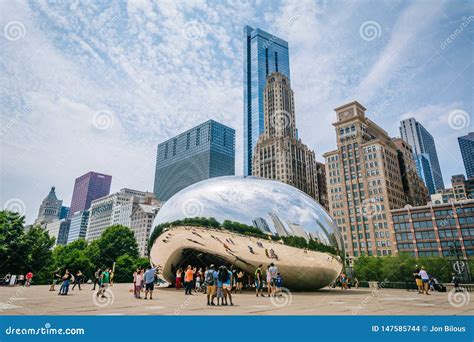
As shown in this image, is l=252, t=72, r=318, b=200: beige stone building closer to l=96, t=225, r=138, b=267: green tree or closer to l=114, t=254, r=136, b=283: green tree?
l=96, t=225, r=138, b=267: green tree

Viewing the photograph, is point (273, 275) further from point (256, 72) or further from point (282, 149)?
point (256, 72)

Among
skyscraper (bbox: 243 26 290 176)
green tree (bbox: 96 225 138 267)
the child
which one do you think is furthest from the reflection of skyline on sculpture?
skyscraper (bbox: 243 26 290 176)

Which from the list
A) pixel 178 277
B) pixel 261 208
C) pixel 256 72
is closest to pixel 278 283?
pixel 261 208

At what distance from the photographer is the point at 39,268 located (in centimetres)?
3809

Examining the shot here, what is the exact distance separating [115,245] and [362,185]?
240 ft

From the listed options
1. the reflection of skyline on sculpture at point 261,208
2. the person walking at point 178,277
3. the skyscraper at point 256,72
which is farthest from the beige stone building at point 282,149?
the reflection of skyline on sculpture at point 261,208

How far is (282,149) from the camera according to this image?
12356cm

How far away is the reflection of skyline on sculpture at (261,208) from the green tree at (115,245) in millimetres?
46866

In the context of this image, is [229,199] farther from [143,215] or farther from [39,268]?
[143,215]

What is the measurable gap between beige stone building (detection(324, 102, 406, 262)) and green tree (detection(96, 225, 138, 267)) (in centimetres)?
6245
